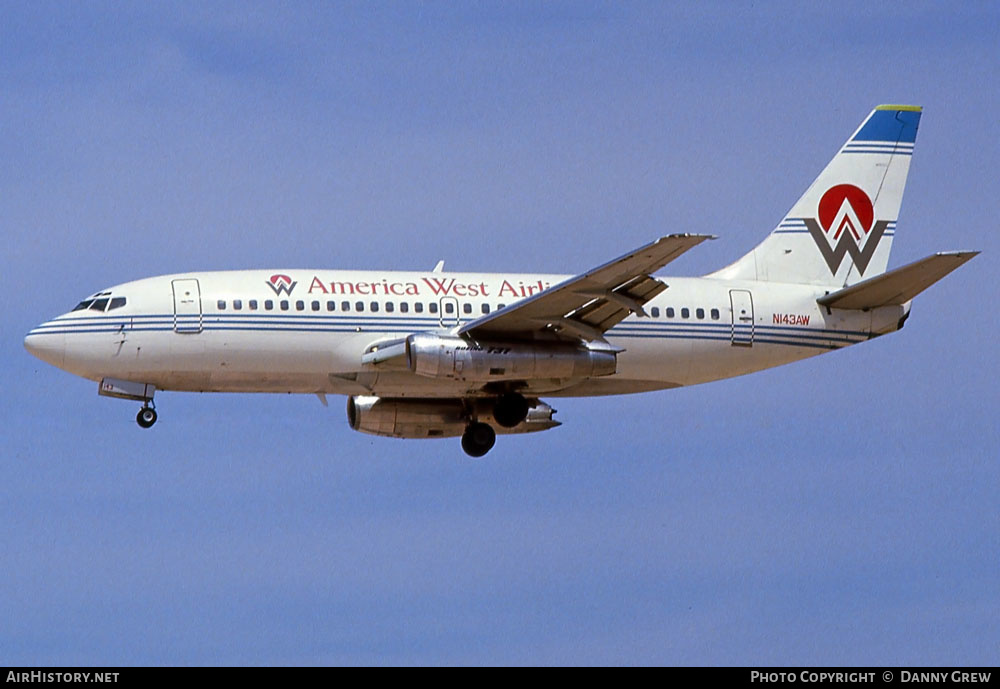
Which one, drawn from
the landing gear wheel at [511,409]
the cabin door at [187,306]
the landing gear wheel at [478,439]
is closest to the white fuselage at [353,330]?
the cabin door at [187,306]

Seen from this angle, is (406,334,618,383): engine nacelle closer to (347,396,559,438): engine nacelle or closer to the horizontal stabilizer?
(347,396,559,438): engine nacelle

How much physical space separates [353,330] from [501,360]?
3.80 meters

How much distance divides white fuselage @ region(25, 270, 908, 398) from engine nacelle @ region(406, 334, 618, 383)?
0.94 m

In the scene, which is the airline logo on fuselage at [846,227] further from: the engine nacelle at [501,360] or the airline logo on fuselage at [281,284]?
the airline logo on fuselage at [281,284]

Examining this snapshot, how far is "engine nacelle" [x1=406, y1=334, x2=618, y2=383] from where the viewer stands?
47625 mm

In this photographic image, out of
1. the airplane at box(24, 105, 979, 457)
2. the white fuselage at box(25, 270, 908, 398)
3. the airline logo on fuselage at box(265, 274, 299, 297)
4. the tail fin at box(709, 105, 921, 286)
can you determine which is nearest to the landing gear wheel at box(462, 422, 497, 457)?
the airplane at box(24, 105, 979, 457)

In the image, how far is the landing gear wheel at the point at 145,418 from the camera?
48.3 m

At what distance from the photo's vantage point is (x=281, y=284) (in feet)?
161

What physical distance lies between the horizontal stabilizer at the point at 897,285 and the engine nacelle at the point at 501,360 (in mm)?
6971

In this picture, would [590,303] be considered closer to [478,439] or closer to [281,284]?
[478,439]

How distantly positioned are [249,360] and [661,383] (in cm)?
1120

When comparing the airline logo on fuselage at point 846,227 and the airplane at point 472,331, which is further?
the airline logo on fuselage at point 846,227

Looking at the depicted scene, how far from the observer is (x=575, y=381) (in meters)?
50.7
